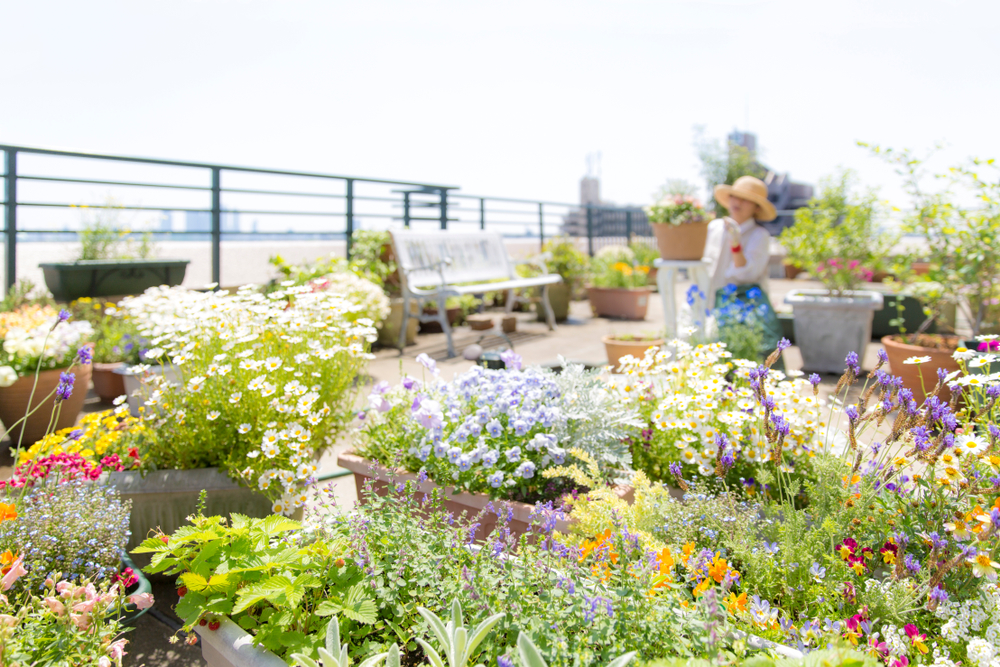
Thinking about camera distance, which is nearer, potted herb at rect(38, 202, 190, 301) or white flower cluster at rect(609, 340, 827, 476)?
white flower cluster at rect(609, 340, 827, 476)

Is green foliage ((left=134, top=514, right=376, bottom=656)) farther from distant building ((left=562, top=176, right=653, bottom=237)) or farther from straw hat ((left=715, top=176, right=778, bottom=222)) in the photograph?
distant building ((left=562, top=176, right=653, bottom=237))

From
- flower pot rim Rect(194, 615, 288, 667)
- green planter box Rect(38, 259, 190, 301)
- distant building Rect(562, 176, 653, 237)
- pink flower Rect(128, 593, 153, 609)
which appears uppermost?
distant building Rect(562, 176, 653, 237)

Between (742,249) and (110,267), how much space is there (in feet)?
13.7

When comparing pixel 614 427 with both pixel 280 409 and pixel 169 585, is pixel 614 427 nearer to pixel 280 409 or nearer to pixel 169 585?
pixel 280 409

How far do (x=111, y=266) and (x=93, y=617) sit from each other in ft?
13.2

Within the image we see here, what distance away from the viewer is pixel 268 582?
4.01 ft

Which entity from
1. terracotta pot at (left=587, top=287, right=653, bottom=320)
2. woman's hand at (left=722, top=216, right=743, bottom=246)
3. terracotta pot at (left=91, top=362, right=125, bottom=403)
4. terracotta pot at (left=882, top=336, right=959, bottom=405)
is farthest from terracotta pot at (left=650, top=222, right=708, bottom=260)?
terracotta pot at (left=91, top=362, right=125, bottom=403)

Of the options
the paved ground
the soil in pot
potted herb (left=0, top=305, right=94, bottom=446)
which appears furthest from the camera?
the soil in pot

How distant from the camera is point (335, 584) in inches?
50.1

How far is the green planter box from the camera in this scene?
431 centimetres

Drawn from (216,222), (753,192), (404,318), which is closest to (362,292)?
(404,318)

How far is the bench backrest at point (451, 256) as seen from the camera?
18.7 ft

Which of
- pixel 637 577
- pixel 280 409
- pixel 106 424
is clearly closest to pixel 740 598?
pixel 637 577

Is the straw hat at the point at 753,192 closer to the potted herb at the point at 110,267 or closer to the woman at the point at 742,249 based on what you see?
the woman at the point at 742,249
